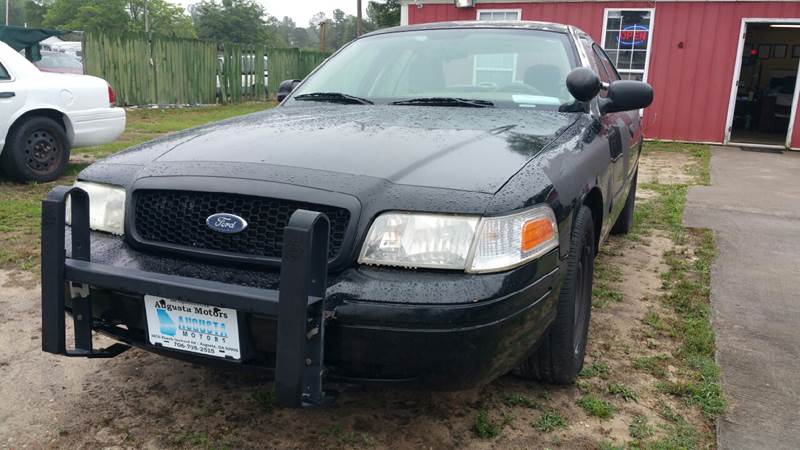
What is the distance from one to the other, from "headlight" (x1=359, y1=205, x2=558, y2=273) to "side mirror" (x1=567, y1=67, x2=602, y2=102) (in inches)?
49.9

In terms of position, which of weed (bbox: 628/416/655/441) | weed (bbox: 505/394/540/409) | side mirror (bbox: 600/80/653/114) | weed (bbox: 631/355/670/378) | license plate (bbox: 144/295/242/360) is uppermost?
side mirror (bbox: 600/80/653/114)

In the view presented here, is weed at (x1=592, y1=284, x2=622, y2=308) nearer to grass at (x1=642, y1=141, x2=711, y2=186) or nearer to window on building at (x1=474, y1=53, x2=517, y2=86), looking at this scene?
window on building at (x1=474, y1=53, x2=517, y2=86)

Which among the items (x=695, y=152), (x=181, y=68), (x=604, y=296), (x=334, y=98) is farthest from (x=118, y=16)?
(x=604, y=296)

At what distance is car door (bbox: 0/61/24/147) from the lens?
20.0 feet

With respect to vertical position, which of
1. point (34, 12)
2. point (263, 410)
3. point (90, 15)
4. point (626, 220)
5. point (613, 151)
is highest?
point (34, 12)

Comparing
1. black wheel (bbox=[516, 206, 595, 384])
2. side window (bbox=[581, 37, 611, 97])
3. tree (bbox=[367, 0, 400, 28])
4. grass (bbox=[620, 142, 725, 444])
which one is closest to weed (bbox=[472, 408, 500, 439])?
black wheel (bbox=[516, 206, 595, 384])

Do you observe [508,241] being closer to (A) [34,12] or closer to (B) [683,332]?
(B) [683,332]

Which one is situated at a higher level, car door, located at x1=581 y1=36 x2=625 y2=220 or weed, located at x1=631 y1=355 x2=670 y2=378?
car door, located at x1=581 y1=36 x2=625 y2=220

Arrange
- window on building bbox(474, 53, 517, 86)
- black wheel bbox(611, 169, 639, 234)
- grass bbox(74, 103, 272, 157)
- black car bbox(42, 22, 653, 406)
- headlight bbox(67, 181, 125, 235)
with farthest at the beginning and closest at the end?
grass bbox(74, 103, 272, 157) → black wheel bbox(611, 169, 639, 234) → window on building bbox(474, 53, 517, 86) → headlight bbox(67, 181, 125, 235) → black car bbox(42, 22, 653, 406)

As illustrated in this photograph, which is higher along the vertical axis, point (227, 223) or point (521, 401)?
point (227, 223)

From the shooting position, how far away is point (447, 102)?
3113 millimetres

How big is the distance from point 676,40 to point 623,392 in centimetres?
1100

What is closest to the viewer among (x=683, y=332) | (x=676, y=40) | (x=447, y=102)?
(x=447, y=102)

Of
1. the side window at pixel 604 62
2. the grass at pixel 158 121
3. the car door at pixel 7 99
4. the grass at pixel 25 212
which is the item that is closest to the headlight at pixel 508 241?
the side window at pixel 604 62
